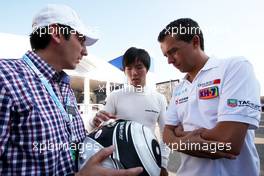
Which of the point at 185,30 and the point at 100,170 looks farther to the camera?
the point at 185,30

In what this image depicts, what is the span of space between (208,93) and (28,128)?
1276 mm

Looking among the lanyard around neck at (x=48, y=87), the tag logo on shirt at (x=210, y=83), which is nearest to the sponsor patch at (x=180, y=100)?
the tag logo on shirt at (x=210, y=83)

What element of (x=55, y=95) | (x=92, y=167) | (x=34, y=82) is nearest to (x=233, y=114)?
(x=92, y=167)

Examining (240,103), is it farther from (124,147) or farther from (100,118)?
(100,118)

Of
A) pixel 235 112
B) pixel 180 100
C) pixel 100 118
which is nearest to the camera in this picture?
pixel 235 112

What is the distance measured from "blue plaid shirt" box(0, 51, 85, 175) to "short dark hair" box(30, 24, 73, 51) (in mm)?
245

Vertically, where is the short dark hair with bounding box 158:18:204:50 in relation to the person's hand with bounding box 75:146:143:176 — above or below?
above

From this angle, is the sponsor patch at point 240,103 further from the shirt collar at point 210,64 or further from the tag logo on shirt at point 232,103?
the shirt collar at point 210,64

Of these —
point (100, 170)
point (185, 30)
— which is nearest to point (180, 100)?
point (185, 30)

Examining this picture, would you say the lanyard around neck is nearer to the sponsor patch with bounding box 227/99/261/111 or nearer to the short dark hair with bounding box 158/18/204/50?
the sponsor patch with bounding box 227/99/261/111

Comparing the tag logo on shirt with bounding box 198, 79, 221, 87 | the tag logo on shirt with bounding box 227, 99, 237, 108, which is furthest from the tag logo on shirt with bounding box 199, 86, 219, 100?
the tag logo on shirt with bounding box 227, 99, 237, 108

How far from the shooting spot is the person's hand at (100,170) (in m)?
1.31

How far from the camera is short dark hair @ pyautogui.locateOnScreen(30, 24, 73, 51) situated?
170 cm

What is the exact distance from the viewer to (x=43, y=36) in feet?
5.59
